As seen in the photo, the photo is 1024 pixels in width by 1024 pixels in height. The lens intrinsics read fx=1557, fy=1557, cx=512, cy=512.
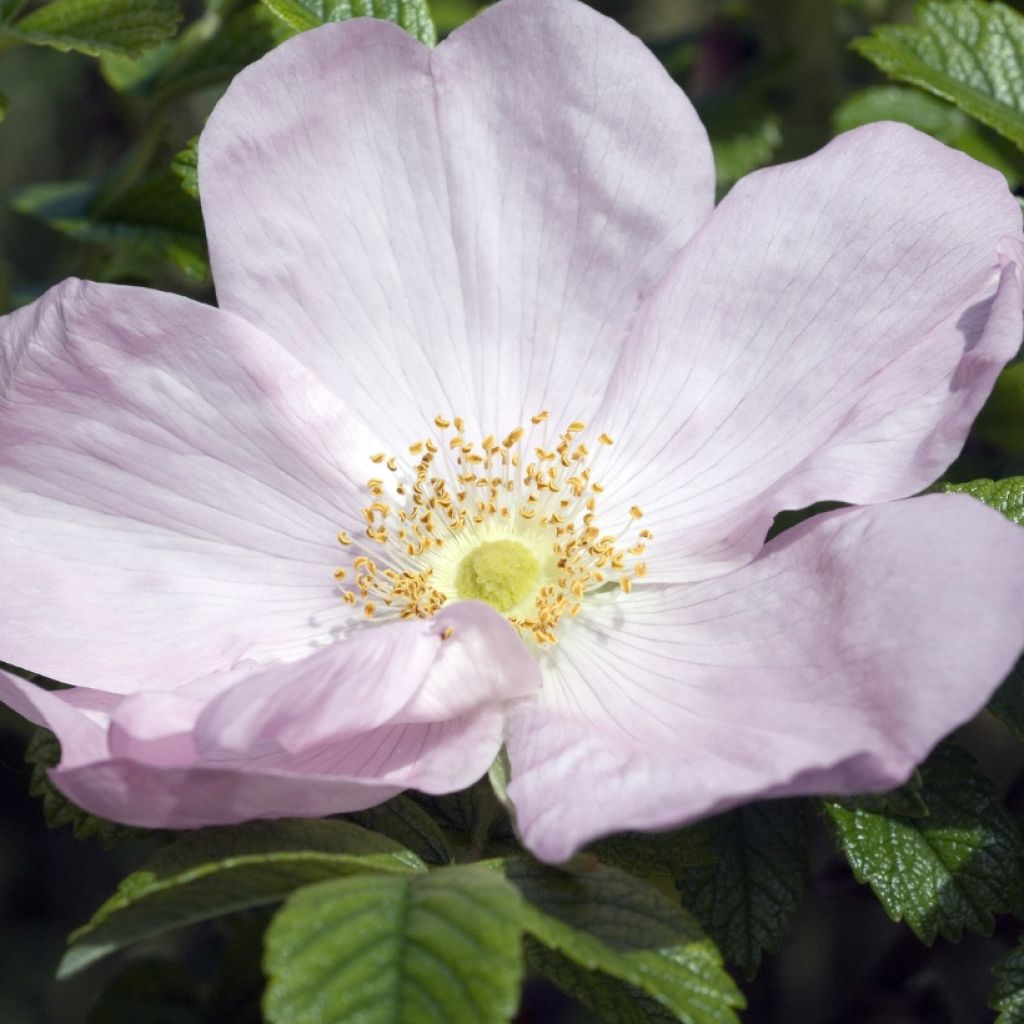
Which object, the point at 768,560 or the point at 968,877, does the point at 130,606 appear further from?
the point at 968,877

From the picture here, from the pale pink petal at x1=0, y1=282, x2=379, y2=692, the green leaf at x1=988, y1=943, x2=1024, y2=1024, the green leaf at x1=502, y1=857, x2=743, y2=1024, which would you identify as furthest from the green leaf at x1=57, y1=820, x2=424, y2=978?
the green leaf at x1=988, y1=943, x2=1024, y2=1024

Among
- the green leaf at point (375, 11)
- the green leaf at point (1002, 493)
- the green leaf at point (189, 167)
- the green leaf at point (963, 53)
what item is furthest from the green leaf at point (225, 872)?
the green leaf at point (963, 53)

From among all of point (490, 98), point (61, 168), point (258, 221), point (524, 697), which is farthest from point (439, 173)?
point (61, 168)

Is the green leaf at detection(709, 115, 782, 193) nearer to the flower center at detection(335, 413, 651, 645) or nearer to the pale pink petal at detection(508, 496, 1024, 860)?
the flower center at detection(335, 413, 651, 645)

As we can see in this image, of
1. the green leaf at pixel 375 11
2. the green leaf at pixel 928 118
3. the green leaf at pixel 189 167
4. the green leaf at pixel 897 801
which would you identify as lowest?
the green leaf at pixel 897 801

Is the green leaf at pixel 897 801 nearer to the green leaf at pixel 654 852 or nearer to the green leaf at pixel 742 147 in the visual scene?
the green leaf at pixel 654 852

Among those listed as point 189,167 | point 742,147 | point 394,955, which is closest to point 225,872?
point 394,955
